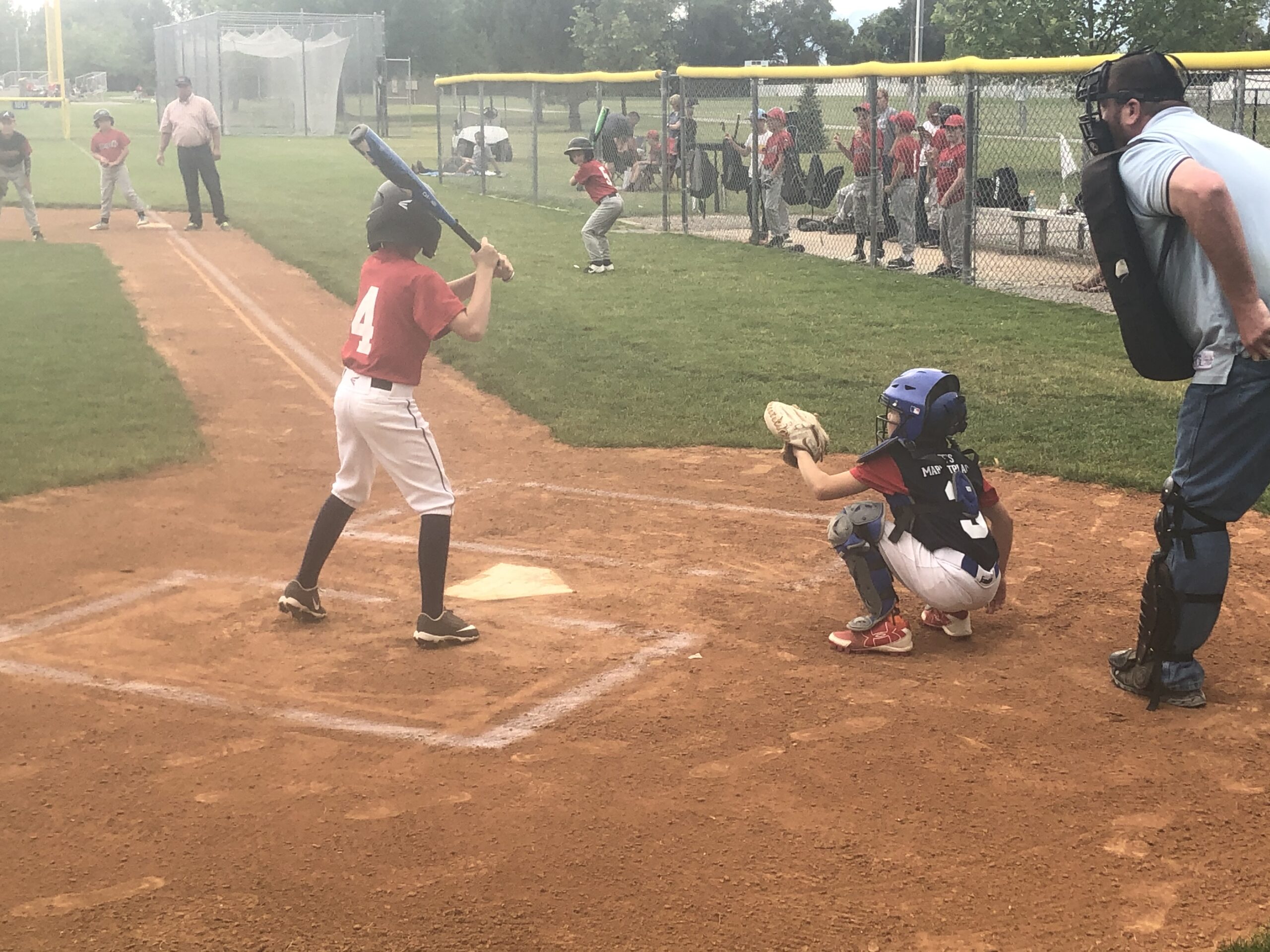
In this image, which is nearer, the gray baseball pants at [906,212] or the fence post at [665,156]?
the gray baseball pants at [906,212]

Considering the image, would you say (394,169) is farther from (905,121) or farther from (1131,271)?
(905,121)

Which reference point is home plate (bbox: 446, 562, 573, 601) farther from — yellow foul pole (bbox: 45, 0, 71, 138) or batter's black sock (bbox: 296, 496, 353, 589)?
yellow foul pole (bbox: 45, 0, 71, 138)

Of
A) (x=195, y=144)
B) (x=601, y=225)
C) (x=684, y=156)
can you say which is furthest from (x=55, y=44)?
(x=601, y=225)

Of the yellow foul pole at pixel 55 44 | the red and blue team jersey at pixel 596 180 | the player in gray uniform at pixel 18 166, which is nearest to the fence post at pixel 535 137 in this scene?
the red and blue team jersey at pixel 596 180

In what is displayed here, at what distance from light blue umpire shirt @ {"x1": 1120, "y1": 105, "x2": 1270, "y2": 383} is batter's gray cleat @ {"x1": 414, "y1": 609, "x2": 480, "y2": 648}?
9.57ft

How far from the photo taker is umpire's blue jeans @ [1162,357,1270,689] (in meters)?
4.36

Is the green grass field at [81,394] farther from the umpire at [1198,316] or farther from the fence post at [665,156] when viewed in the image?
the fence post at [665,156]

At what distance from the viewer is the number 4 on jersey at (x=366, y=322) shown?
17.6 feet

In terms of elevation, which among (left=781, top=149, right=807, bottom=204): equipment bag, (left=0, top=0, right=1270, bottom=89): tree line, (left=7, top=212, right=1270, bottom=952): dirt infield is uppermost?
(left=0, top=0, right=1270, bottom=89): tree line

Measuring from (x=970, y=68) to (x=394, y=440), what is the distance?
36.2ft

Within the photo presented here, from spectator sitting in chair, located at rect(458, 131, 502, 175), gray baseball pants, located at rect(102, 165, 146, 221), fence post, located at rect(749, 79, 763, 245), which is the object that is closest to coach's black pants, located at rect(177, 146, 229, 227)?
gray baseball pants, located at rect(102, 165, 146, 221)

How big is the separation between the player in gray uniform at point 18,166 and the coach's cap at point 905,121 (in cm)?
1245

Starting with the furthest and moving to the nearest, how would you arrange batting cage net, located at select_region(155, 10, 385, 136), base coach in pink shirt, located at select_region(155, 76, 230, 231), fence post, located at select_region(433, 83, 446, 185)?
batting cage net, located at select_region(155, 10, 385, 136) < fence post, located at select_region(433, 83, 446, 185) < base coach in pink shirt, located at select_region(155, 76, 230, 231)

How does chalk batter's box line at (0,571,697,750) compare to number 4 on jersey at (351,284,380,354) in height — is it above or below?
→ below
